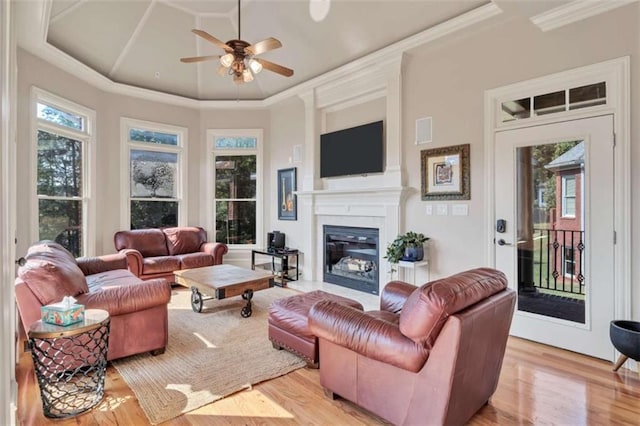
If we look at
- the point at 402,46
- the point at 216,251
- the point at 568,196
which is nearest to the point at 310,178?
the point at 216,251

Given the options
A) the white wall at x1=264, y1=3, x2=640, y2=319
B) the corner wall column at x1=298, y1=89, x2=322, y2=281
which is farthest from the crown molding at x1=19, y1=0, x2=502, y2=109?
the corner wall column at x1=298, y1=89, x2=322, y2=281

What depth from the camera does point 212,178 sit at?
654cm

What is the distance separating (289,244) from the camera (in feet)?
20.2

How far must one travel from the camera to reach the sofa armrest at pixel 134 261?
4.85 meters

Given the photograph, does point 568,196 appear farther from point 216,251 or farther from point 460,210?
point 216,251

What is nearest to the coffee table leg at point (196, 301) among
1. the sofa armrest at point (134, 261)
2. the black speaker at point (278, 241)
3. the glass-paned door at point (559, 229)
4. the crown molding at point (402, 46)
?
the sofa armrest at point (134, 261)

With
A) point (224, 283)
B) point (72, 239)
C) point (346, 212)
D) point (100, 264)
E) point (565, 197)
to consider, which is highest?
point (565, 197)

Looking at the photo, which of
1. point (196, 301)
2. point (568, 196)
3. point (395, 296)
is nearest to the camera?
point (395, 296)

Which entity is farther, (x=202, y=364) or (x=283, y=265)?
(x=283, y=265)

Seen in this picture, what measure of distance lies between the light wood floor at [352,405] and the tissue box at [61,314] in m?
0.56

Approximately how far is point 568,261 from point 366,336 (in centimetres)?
233

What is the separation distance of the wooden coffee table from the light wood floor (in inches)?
45.0

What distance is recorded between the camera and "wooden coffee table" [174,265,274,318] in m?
3.58

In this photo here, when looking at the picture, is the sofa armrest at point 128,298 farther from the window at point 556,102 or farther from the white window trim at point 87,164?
the window at point 556,102
